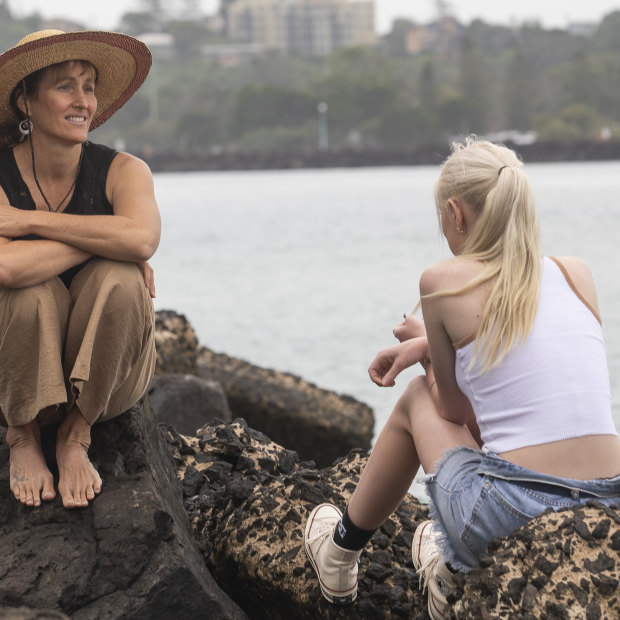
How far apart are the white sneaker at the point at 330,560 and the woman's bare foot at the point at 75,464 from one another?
63 centimetres

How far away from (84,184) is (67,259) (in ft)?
1.23

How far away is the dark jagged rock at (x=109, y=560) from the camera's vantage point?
9.53 ft

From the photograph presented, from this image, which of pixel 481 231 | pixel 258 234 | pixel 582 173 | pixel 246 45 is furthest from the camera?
pixel 246 45

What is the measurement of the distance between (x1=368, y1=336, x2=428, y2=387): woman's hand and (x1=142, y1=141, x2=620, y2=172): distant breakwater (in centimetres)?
6815

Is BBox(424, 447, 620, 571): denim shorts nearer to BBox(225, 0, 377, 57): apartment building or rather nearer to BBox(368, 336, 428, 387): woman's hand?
BBox(368, 336, 428, 387): woman's hand

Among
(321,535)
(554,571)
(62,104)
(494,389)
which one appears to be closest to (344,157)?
(62,104)

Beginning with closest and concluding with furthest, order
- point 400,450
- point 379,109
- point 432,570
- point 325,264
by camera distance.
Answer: point 400,450, point 432,570, point 325,264, point 379,109

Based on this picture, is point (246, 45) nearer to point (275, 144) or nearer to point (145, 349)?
point (275, 144)

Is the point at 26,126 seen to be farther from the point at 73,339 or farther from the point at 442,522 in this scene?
the point at 442,522

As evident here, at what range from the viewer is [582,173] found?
62000 millimetres

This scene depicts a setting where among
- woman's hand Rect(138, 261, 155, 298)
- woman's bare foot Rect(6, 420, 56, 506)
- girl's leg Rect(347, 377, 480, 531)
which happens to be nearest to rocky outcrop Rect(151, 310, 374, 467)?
woman's hand Rect(138, 261, 155, 298)

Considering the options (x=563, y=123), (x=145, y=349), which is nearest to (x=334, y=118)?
(x=563, y=123)

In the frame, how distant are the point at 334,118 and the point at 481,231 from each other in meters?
87.2

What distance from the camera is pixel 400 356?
3107 millimetres
